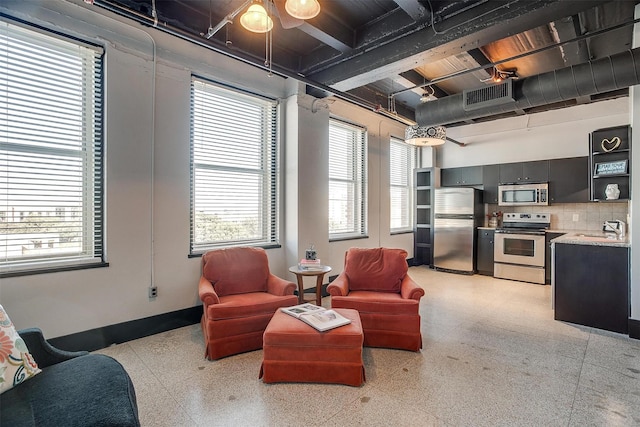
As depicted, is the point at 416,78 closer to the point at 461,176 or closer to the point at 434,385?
the point at 461,176

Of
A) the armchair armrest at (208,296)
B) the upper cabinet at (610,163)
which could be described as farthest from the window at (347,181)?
the upper cabinet at (610,163)

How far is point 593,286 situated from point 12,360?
16.4 ft

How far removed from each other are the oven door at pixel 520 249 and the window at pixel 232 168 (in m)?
4.23

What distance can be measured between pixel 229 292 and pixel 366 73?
2909 millimetres

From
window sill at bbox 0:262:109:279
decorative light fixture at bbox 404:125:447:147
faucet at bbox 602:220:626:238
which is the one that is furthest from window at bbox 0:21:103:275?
faucet at bbox 602:220:626:238

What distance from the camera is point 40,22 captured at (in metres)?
2.59

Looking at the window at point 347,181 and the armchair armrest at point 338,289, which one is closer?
the armchair armrest at point 338,289

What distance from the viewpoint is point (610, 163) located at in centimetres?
363

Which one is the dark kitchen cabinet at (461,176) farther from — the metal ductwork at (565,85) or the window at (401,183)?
the metal ductwork at (565,85)

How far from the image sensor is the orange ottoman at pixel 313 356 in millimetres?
2281

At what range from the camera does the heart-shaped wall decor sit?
11.7 feet

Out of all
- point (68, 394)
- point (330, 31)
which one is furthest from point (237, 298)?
point (330, 31)

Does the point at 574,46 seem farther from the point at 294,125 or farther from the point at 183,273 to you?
the point at 183,273

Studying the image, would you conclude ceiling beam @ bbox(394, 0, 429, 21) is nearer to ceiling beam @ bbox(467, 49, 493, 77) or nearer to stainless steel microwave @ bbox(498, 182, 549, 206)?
ceiling beam @ bbox(467, 49, 493, 77)
